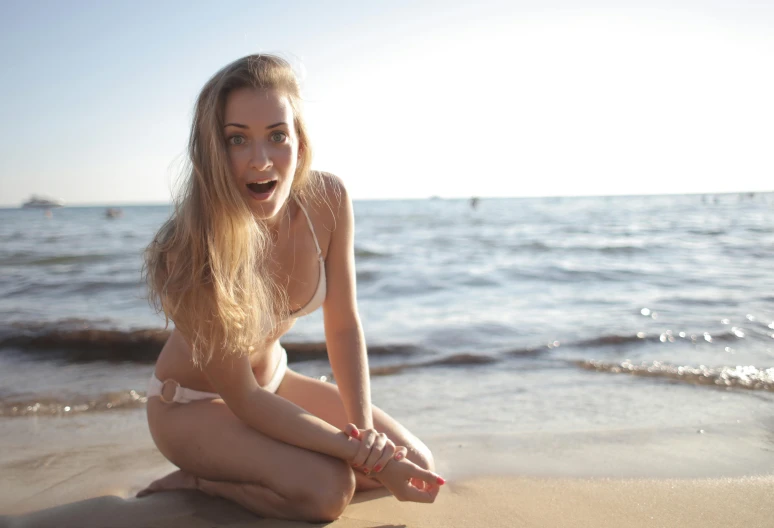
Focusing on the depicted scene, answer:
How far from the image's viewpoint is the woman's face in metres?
2.41

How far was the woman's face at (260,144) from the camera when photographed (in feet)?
7.91

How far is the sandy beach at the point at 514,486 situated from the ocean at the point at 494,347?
23 centimetres

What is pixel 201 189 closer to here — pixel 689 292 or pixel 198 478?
pixel 198 478

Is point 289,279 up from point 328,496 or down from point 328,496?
up

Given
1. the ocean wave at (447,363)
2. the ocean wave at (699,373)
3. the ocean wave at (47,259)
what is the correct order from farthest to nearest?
the ocean wave at (47,259)
the ocean wave at (447,363)
the ocean wave at (699,373)

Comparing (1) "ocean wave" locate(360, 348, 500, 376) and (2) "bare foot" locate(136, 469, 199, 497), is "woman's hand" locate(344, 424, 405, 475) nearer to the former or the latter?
(2) "bare foot" locate(136, 469, 199, 497)

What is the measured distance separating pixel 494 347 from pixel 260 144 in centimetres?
380

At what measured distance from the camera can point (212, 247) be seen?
7.55 feet

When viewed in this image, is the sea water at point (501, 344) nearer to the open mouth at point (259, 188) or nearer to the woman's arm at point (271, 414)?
the woman's arm at point (271, 414)

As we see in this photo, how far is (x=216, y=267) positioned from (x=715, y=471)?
7.96ft

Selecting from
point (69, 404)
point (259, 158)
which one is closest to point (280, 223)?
point (259, 158)

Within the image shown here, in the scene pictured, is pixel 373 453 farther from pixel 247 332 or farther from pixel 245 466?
pixel 247 332

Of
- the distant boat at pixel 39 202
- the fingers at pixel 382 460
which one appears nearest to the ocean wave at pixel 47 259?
the fingers at pixel 382 460

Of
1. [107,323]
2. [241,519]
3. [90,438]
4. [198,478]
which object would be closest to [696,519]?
[241,519]
